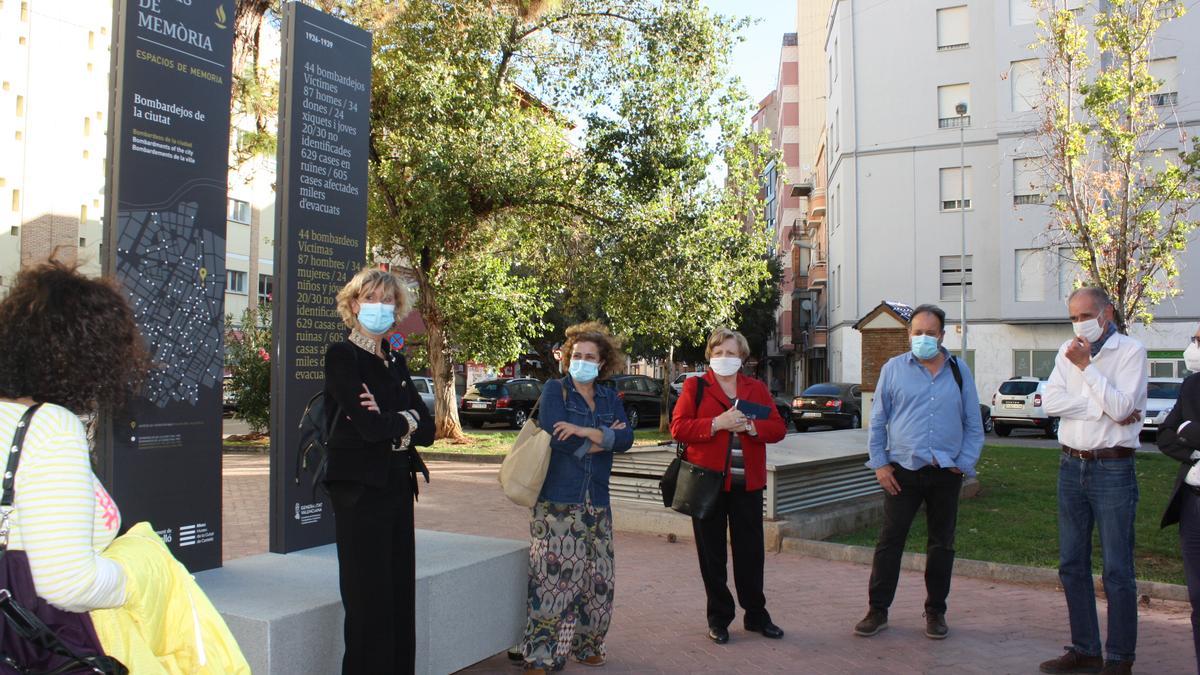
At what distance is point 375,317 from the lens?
13.7 ft

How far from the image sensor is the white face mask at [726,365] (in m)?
5.84

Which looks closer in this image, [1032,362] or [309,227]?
[309,227]

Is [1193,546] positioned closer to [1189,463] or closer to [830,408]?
[1189,463]

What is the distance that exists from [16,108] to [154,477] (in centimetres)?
4072

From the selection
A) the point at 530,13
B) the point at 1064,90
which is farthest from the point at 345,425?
the point at 1064,90

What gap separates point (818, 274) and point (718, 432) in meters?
43.3

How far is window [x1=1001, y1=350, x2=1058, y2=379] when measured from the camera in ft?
114

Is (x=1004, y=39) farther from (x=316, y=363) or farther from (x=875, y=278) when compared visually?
(x=316, y=363)

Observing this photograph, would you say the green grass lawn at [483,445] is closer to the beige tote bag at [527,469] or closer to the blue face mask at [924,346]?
the blue face mask at [924,346]

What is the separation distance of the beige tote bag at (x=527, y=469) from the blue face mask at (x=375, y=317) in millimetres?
1131

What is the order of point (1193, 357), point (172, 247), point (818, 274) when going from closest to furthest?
point (1193, 357)
point (172, 247)
point (818, 274)

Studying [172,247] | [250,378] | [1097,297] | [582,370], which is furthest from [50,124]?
[1097,297]

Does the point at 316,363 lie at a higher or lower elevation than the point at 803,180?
lower

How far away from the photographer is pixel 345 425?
13.2 feet
